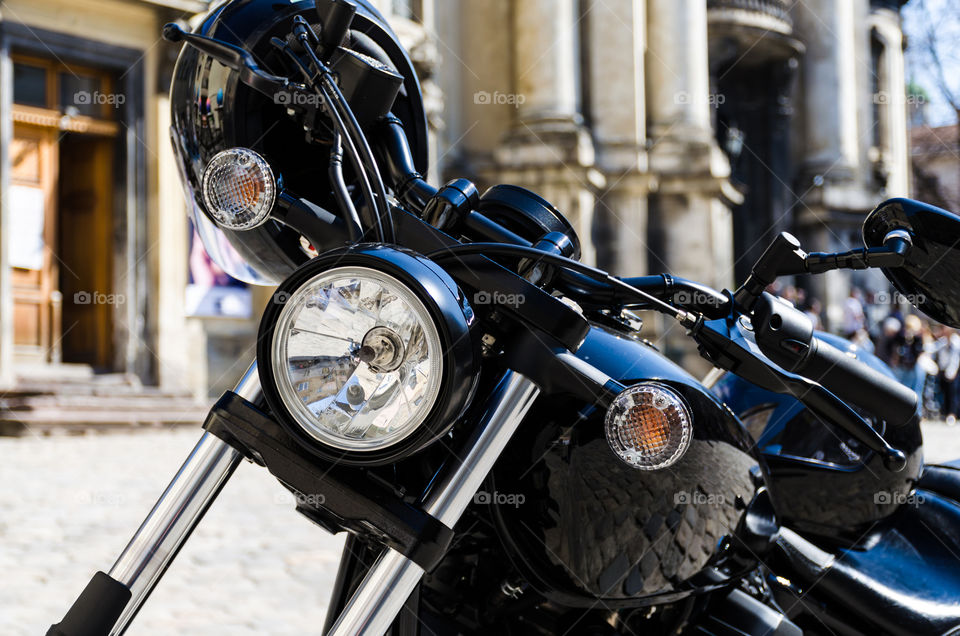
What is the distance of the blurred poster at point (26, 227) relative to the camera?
10.7 metres

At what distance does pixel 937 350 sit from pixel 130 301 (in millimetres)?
11071

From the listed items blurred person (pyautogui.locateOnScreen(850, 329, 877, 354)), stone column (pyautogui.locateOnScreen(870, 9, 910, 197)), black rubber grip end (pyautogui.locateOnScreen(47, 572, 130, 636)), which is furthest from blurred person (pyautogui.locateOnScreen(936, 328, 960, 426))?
black rubber grip end (pyautogui.locateOnScreen(47, 572, 130, 636))

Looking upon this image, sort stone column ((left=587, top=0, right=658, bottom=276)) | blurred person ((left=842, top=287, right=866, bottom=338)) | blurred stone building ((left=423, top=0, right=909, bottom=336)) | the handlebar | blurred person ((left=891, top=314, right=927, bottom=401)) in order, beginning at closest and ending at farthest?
1. the handlebar
2. blurred person ((left=891, top=314, right=927, bottom=401))
3. blurred stone building ((left=423, top=0, right=909, bottom=336))
4. stone column ((left=587, top=0, right=658, bottom=276))
5. blurred person ((left=842, top=287, right=866, bottom=338))

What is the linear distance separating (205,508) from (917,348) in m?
15.0

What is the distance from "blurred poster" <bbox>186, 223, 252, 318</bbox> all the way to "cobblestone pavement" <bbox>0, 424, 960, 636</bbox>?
4.37 m

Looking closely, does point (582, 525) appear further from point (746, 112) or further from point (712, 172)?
point (746, 112)

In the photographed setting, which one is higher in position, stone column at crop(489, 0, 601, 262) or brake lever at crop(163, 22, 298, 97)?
stone column at crop(489, 0, 601, 262)

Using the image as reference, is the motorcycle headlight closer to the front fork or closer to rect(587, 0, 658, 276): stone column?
the front fork

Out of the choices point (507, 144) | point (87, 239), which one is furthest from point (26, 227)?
point (507, 144)

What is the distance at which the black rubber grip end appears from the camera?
1174 millimetres

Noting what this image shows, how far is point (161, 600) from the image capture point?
3.95 m

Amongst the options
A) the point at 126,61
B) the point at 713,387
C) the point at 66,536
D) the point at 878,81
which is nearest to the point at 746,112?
the point at 878,81

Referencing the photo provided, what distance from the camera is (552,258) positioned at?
3.91ft

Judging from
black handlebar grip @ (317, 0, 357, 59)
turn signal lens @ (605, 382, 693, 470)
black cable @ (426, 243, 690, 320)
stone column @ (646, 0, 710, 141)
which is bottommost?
turn signal lens @ (605, 382, 693, 470)
